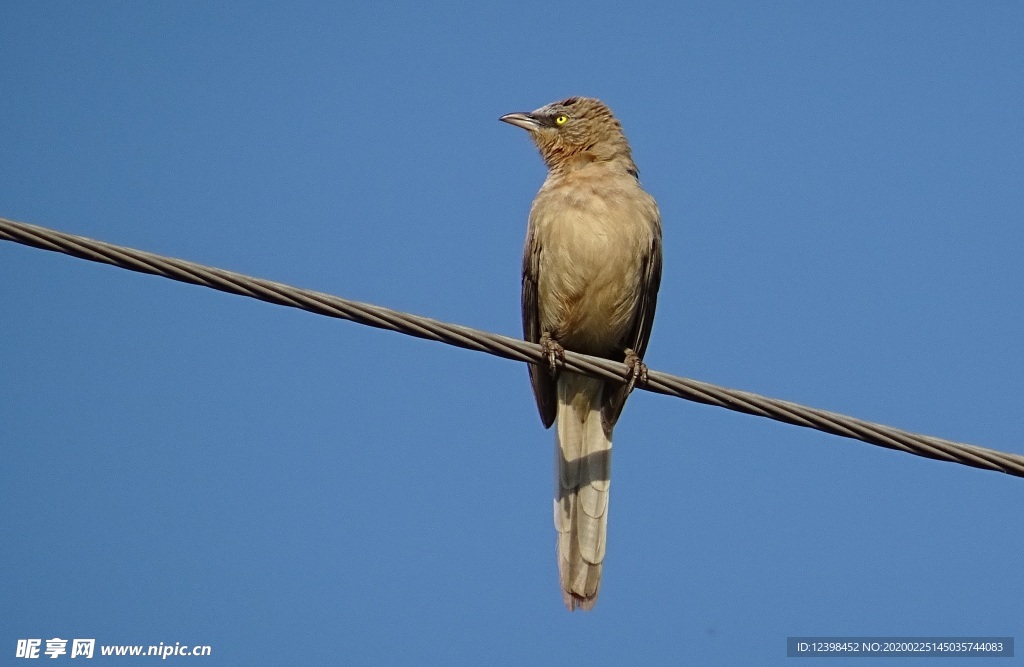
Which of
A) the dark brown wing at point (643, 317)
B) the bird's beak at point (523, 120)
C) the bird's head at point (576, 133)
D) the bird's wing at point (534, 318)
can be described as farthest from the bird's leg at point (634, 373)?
the bird's beak at point (523, 120)

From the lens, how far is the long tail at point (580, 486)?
680cm

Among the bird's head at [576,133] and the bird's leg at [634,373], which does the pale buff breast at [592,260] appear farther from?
the bird's head at [576,133]

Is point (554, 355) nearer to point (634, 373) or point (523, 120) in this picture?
point (634, 373)

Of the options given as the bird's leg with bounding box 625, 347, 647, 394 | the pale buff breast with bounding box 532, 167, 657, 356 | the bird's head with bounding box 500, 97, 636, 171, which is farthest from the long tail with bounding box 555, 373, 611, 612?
the bird's head with bounding box 500, 97, 636, 171

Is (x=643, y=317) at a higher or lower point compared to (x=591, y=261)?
lower

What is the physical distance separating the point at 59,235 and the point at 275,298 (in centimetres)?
76

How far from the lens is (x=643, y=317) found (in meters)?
7.45

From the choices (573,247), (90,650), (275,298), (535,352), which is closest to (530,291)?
(573,247)

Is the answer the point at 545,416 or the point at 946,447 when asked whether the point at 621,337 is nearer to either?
the point at 545,416

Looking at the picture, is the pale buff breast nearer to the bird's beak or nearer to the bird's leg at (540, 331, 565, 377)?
the bird's leg at (540, 331, 565, 377)

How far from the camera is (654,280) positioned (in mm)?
7445

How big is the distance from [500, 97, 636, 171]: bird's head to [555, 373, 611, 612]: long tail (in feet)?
4.95

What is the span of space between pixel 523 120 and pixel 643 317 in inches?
68.7

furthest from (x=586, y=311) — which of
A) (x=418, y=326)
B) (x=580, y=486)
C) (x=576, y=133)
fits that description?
(x=418, y=326)
